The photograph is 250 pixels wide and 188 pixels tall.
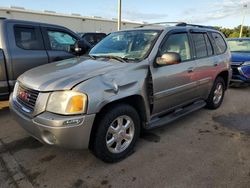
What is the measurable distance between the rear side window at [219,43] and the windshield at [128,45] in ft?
6.58

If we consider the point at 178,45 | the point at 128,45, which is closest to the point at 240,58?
the point at 178,45

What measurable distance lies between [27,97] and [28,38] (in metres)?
2.36

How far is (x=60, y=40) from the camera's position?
5.37 meters

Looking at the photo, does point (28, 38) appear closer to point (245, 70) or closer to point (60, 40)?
point (60, 40)

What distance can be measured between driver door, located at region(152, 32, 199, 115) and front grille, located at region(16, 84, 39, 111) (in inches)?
62.6

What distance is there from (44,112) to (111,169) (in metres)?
1.09

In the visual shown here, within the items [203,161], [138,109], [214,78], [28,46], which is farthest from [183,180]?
[28,46]

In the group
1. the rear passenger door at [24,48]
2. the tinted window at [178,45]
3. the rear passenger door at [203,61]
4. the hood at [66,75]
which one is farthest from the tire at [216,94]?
the rear passenger door at [24,48]

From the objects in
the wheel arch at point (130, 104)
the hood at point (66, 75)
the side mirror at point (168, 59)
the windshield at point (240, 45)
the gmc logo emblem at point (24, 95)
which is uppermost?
the side mirror at point (168, 59)

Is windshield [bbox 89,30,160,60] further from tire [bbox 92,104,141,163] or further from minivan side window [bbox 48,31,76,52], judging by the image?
minivan side window [bbox 48,31,76,52]

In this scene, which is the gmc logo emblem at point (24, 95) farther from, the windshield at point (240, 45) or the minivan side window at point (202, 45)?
the windshield at point (240, 45)

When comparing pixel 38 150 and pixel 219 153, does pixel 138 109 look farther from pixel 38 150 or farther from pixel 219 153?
pixel 38 150

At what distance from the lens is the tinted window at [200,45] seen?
4305 mm

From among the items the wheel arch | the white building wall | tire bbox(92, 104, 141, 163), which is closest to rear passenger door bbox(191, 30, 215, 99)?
the wheel arch
